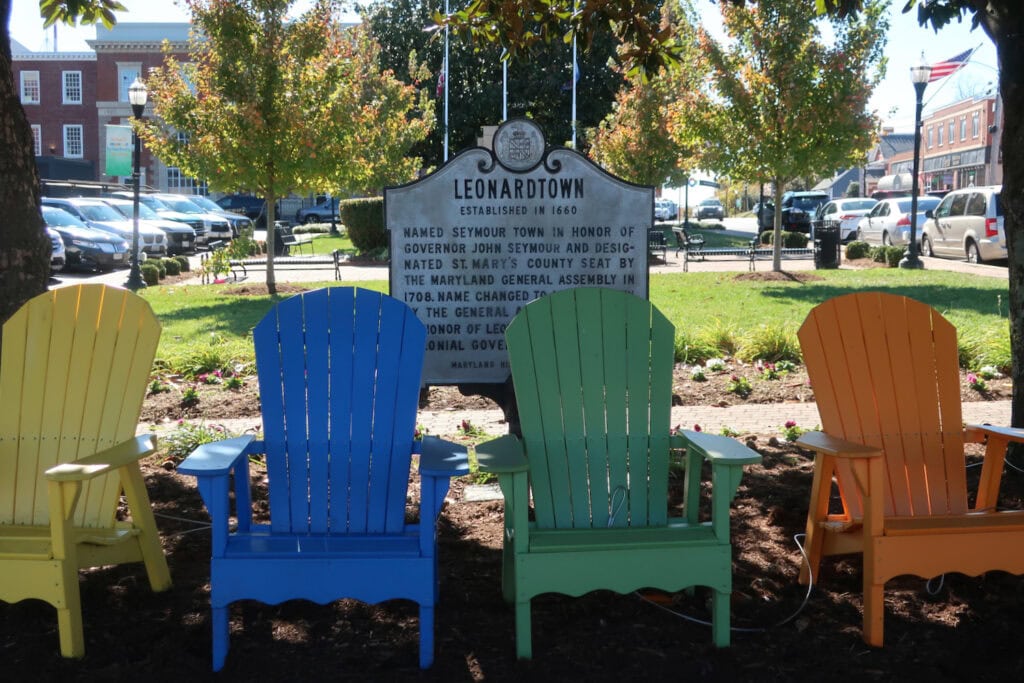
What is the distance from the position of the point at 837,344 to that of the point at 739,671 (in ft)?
4.80

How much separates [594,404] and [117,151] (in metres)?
A: 41.0

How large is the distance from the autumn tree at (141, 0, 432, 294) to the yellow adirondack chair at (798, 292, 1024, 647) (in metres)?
13.4

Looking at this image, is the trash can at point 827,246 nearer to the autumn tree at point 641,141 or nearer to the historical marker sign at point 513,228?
the autumn tree at point 641,141

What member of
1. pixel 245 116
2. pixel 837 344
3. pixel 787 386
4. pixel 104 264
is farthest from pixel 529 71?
pixel 837 344

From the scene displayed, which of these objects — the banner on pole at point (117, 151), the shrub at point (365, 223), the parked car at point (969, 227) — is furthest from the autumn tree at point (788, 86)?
the banner on pole at point (117, 151)

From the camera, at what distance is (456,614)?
4.02 meters

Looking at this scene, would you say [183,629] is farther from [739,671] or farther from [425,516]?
[739,671]

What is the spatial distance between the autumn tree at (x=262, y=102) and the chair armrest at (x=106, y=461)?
12946 mm

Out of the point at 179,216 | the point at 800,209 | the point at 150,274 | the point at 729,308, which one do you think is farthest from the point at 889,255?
the point at 179,216

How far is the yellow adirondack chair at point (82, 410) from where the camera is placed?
4.08 metres

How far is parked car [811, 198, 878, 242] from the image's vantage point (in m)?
30.6

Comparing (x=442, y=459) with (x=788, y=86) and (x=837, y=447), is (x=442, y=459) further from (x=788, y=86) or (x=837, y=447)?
(x=788, y=86)

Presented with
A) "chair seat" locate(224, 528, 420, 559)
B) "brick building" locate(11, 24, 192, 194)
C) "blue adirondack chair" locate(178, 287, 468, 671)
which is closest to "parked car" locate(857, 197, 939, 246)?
"blue adirondack chair" locate(178, 287, 468, 671)

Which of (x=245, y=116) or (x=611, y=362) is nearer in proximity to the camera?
(x=611, y=362)
